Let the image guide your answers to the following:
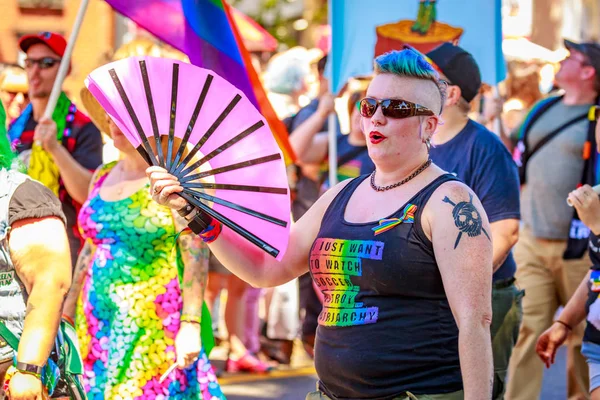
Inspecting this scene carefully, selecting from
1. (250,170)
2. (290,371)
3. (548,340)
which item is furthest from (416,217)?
(290,371)

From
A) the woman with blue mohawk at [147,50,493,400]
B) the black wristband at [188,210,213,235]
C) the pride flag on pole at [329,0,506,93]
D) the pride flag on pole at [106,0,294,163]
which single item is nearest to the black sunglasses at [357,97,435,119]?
the woman with blue mohawk at [147,50,493,400]

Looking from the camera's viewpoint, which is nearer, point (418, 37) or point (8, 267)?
point (8, 267)

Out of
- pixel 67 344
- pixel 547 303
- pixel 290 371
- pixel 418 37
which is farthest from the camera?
pixel 290 371

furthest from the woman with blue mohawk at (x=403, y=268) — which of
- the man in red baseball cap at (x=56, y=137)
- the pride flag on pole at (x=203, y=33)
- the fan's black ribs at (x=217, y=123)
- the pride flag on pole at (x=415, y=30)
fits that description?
the pride flag on pole at (x=415, y=30)

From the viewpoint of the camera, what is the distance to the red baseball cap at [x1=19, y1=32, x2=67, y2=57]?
6.64 metres

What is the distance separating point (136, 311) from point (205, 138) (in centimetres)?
145

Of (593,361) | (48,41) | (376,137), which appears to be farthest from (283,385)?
(376,137)

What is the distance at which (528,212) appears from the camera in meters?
7.12

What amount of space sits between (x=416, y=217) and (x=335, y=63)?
438 cm

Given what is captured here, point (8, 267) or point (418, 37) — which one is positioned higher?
point (418, 37)

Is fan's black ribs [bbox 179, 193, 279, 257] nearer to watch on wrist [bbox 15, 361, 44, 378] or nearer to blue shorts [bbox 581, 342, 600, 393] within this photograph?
watch on wrist [bbox 15, 361, 44, 378]

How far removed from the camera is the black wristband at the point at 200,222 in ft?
12.1

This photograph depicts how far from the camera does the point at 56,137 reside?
6195 millimetres

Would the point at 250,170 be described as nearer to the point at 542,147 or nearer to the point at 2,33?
the point at 542,147
